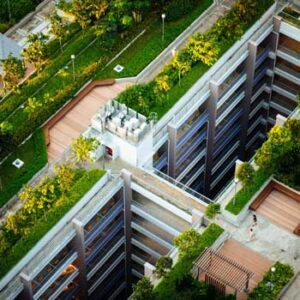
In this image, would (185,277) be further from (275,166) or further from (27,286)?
(275,166)

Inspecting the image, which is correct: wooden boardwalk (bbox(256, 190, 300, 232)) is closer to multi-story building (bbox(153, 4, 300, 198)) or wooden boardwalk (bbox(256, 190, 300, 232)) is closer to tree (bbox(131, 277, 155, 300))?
multi-story building (bbox(153, 4, 300, 198))

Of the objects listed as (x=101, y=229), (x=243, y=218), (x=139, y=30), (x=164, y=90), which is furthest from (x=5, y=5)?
(x=243, y=218)

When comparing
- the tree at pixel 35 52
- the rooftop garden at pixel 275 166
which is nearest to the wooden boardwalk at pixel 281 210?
the rooftop garden at pixel 275 166

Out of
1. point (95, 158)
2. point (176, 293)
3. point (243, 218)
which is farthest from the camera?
point (95, 158)

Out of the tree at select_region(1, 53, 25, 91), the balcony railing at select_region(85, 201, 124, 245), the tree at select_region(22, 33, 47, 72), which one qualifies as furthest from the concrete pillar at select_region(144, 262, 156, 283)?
the tree at select_region(22, 33, 47, 72)

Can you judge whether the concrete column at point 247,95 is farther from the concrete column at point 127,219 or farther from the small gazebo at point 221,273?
the small gazebo at point 221,273

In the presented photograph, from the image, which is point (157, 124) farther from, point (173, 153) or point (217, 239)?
point (217, 239)
